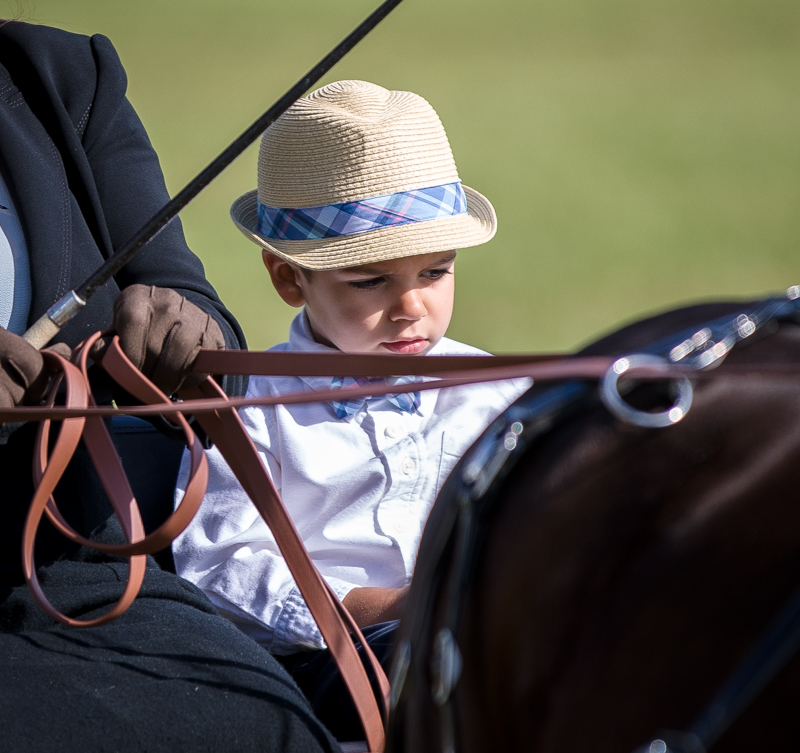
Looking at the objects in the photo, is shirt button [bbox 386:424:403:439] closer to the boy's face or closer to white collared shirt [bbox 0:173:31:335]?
the boy's face

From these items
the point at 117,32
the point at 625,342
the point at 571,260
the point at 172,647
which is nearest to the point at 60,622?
the point at 172,647

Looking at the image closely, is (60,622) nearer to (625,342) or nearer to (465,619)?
(465,619)

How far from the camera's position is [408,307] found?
4.31 ft

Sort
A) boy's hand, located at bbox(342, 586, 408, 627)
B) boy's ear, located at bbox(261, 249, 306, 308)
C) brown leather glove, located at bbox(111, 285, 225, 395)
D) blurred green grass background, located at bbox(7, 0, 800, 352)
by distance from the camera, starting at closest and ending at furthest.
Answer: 1. brown leather glove, located at bbox(111, 285, 225, 395)
2. boy's hand, located at bbox(342, 586, 408, 627)
3. boy's ear, located at bbox(261, 249, 306, 308)
4. blurred green grass background, located at bbox(7, 0, 800, 352)

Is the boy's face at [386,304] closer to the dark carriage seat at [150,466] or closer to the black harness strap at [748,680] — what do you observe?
the dark carriage seat at [150,466]

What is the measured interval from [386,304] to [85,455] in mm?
447

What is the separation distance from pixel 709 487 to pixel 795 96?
1224 centimetres

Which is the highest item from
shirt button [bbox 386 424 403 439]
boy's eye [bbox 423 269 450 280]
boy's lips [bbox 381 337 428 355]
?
boy's eye [bbox 423 269 450 280]

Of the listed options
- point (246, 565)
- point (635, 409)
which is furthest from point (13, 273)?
point (635, 409)

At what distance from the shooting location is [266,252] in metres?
1.46

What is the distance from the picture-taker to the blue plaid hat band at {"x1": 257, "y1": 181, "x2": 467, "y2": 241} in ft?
4.42

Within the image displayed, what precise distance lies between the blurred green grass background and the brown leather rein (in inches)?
233

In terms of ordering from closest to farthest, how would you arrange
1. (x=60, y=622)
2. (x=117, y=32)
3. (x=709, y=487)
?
(x=709, y=487)
(x=60, y=622)
(x=117, y=32)

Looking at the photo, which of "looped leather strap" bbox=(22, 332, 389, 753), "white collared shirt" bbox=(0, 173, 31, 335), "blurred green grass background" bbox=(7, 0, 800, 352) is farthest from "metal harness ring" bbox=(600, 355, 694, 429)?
"blurred green grass background" bbox=(7, 0, 800, 352)
